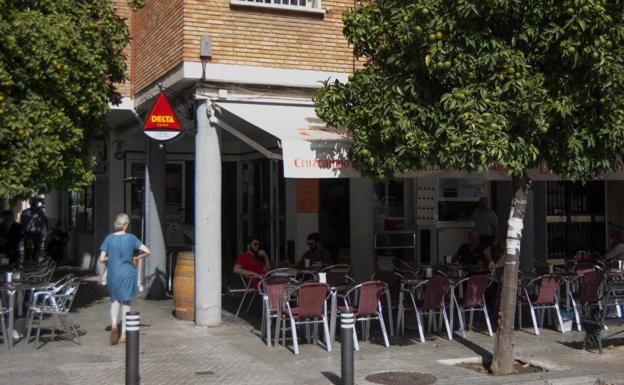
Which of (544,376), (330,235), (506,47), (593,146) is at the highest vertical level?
(506,47)

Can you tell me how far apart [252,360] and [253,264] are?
2937 millimetres

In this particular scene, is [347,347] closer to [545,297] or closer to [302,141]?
[302,141]

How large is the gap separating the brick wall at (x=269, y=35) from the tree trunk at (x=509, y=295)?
15.2 ft

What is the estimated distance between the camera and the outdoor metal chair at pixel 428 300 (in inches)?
396

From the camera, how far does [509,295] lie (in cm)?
845

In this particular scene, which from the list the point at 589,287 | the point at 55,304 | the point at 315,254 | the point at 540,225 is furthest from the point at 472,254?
the point at 55,304

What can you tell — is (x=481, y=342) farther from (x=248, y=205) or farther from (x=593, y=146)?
(x=248, y=205)

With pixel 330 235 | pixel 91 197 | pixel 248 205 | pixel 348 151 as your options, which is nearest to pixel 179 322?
pixel 348 151

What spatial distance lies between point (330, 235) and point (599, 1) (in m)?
9.05

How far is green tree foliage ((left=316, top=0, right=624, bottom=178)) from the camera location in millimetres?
7578

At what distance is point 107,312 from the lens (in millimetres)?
12617

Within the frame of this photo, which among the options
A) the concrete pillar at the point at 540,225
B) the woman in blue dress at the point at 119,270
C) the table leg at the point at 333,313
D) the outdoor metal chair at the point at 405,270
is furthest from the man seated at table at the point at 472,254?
the woman in blue dress at the point at 119,270

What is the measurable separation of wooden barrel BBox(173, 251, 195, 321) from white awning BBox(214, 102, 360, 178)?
7.11 ft

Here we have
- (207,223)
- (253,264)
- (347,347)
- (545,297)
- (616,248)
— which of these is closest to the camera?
(347,347)
